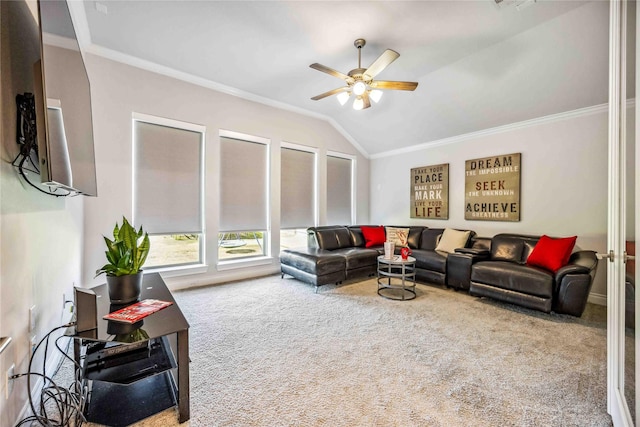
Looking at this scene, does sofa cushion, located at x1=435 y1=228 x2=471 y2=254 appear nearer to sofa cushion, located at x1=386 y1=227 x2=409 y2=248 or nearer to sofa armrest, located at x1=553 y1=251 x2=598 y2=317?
sofa cushion, located at x1=386 y1=227 x2=409 y2=248

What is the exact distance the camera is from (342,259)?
162 inches

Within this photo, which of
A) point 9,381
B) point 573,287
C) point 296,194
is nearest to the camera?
point 9,381

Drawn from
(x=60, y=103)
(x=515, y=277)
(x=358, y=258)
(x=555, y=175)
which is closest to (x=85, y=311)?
(x=60, y=103)

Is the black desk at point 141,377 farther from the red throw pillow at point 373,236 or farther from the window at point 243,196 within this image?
the red throw pillow at point 373,236

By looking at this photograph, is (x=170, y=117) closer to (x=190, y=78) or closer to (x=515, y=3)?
(x=190, y=78)

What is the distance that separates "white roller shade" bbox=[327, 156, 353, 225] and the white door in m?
4.60

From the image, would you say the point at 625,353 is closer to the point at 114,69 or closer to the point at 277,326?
the point at 277,326

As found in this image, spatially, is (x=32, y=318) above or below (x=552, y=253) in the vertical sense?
below

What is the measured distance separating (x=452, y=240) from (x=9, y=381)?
491cm

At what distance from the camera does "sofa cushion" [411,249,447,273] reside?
158 inches

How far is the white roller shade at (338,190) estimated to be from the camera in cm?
592

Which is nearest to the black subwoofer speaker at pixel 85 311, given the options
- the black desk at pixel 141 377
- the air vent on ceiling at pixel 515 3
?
the black desk at pixel 141 377

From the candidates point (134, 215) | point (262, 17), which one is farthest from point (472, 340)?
point (134, 215)

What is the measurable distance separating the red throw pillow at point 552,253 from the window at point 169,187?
4.60m
